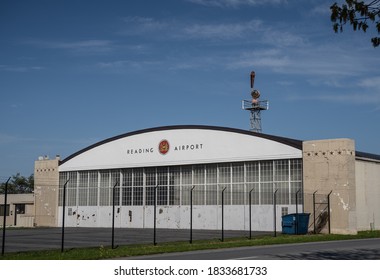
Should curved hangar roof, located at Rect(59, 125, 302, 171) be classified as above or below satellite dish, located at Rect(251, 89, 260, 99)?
below

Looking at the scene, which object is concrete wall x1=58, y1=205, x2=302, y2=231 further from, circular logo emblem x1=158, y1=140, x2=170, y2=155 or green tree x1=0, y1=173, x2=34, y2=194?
green tree x1=0, y1=173, x2=34, y2=194

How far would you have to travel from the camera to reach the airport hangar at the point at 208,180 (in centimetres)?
3819

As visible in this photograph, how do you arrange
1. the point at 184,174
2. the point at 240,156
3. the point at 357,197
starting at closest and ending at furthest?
the point at 357,197 < the point at 240,156 < the point at 184,174

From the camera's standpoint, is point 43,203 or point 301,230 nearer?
point 301,230

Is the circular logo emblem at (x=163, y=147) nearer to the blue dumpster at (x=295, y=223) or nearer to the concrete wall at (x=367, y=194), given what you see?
the blue dumpster at (x=295, y=223)

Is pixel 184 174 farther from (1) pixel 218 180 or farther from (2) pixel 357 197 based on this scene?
(2) pixel 357 197

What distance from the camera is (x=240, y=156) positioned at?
42750mm

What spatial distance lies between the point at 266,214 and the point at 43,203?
953 inches

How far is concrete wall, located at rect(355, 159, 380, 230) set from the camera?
3938cm

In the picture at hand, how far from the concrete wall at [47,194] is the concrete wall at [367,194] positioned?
28.0 metres

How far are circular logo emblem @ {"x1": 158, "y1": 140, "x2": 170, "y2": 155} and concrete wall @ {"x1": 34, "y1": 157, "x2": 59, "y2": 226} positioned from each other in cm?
1230

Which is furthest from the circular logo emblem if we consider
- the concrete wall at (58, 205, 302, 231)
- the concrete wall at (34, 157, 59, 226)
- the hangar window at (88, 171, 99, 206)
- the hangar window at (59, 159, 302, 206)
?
the concrete wall at (34, 157, 59, 226)

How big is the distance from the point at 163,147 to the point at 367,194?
54.1 ft
